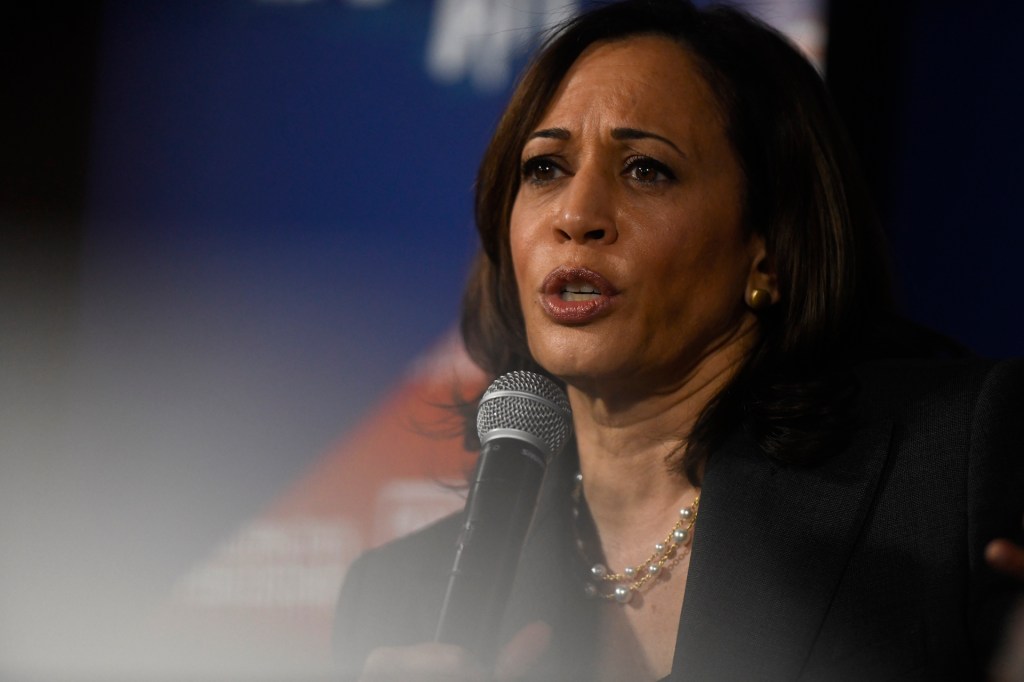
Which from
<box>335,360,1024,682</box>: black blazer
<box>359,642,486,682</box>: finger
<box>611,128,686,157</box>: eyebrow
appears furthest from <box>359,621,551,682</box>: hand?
<box>611,128,686,157</box>: eyebrow

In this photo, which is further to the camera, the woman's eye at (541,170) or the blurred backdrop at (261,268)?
the blurred backdrop at (261,268)

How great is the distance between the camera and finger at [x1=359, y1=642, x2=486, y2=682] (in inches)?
40.8

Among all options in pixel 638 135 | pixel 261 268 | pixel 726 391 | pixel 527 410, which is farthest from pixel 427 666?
pixel 261 268

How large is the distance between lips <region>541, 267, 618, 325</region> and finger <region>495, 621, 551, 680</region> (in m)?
0.56

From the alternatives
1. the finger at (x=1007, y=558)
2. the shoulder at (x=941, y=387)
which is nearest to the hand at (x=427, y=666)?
the finger at (x=1007, y=558)

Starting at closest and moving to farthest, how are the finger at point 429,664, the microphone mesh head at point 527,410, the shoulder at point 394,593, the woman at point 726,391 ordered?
the finger at point 429,664 → the microphone mesh head at point 527,410 → the woman at point 726,391 → the shoulder at point 394,593

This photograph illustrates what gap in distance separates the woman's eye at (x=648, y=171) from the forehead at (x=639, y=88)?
6 cm

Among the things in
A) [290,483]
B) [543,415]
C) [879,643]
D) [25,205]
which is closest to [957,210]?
[879,643]

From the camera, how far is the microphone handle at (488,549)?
44.2 inches

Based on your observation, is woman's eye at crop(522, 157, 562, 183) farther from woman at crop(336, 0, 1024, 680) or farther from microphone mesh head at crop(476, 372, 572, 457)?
microphone mesh head at crop(476, 372, 572, 457)

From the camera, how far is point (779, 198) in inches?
69.0

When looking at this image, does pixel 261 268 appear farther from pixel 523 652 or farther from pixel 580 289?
pixel 523 652

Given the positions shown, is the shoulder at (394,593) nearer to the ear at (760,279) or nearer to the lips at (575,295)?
the lips at (575,295)

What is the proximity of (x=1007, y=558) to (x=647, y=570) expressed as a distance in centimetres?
71
